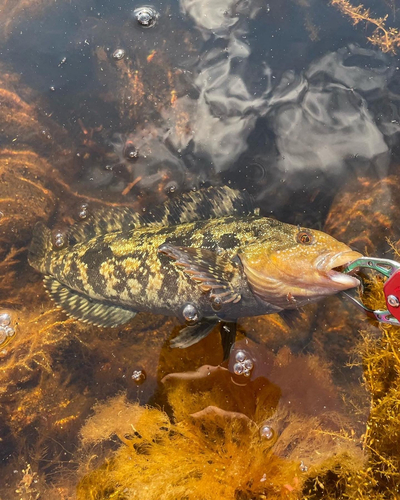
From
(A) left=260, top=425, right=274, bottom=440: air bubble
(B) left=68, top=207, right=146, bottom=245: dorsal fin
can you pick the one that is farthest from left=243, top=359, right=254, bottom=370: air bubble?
(B) left=68, top=207, right=146, bottom=245: dorsal fin

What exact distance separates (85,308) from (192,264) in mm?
1823

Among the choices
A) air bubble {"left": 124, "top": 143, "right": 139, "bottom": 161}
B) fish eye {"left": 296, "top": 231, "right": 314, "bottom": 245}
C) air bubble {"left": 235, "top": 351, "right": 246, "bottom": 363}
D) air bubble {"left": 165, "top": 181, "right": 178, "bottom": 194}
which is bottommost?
air bubble {"left": 235, "top": 351, "right": 246, "bottom": 363}

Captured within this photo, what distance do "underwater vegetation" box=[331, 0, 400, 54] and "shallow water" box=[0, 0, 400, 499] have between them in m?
0.07

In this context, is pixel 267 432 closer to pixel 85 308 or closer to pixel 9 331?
pixel 85 308

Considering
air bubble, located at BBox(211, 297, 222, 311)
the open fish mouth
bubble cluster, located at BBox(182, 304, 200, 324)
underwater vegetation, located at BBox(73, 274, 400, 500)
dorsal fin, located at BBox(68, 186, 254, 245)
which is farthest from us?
dorsal fin, located at BBox(68, 186, 254, 245)

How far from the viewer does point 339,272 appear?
3.46 m

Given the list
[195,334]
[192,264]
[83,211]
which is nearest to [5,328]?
[83,211]

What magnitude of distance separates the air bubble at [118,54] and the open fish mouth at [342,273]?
3.99 m

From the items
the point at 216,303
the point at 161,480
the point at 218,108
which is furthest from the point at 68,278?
the point at 218,108

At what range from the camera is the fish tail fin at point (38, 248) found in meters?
4.83

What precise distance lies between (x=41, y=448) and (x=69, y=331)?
1500mm

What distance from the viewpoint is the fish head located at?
3441 millimetres

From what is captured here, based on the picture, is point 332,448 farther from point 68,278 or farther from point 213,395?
point 68,278

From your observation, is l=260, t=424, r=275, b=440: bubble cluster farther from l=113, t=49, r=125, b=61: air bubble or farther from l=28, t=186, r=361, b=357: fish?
l=113, t=49, r=125, b=61: air bubble
